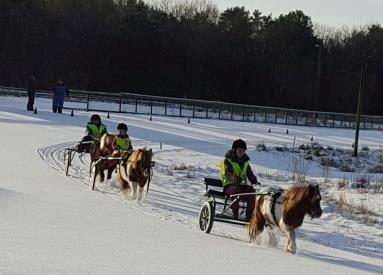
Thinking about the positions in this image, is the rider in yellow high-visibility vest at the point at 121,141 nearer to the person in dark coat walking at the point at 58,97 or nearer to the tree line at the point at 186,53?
the person in dark coat walking at the point at 58,97

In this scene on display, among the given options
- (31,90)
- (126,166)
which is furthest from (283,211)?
(31,90)

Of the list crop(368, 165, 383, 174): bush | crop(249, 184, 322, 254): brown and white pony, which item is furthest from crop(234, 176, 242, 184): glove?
crop(368, 165, 383, 174): bush

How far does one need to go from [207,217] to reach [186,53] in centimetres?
5798

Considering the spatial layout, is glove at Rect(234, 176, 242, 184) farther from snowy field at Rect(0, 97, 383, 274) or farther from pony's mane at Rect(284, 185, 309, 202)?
pony's mane at Rect(284, 185, 309, 202)

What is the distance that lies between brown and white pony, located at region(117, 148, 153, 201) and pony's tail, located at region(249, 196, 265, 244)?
11.5 feet

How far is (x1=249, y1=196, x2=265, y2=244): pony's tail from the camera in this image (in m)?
8.72

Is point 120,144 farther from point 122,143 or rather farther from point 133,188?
point 133,188

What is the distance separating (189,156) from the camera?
74.8 feet

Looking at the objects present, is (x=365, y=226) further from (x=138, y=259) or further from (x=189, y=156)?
(x=189, y=156)

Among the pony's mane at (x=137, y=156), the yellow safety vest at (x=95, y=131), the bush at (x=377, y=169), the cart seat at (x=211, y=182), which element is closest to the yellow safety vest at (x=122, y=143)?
the pony's mane at (x=137, y=156)

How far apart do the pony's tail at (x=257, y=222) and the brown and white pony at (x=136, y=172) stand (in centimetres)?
349

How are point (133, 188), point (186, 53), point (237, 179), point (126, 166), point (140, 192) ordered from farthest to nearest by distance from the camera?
point (186, 53) < point (126, 166) < point (133, 188) < point (140, 192) < point (237, 179)

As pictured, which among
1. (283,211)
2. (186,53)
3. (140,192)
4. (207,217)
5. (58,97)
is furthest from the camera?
(186,53)

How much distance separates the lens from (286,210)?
8.23 metres
